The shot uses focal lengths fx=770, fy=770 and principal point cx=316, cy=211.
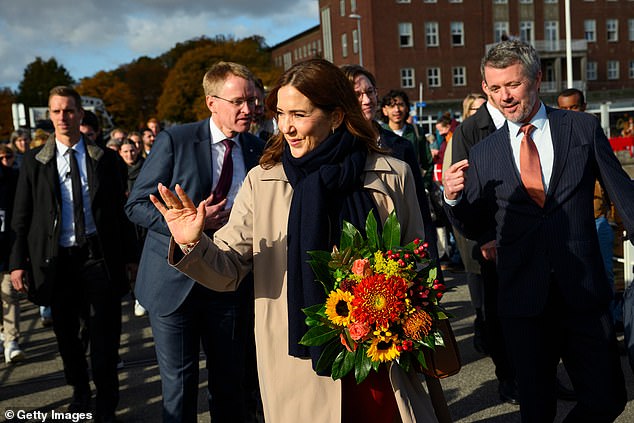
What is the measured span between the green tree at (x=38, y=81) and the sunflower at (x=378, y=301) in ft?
356

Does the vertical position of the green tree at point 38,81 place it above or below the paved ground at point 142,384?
above

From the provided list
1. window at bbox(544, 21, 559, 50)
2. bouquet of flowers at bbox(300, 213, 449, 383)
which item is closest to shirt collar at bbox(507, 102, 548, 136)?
bouquet of flowers at bbox(300, 213, 449, 383)

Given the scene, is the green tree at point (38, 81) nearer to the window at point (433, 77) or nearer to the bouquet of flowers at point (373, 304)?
the window at point (433, 77)

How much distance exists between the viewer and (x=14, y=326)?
7.76 m

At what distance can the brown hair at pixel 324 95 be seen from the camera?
10.4 ft

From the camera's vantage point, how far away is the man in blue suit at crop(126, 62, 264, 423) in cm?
430

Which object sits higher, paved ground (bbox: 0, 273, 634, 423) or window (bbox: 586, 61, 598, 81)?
window (bbox: 586, 61, 598, 81)

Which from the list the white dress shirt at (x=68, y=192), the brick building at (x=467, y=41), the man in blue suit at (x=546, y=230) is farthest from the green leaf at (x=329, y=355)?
the brick building at (x=467, y=41)

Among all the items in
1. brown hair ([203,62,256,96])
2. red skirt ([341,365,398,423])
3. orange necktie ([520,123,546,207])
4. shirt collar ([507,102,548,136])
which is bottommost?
red skirt ([341,365,398,423])

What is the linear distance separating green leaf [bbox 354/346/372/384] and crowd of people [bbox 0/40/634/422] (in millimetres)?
191

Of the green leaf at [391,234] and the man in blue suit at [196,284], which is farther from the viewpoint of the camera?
the man in blue suit at [196,284]

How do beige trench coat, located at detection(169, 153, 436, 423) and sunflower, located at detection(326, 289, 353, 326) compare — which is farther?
beige trench coat, located at detection(169, 153, 436, 423)

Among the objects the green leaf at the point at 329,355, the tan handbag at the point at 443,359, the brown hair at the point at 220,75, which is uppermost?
the brown hair at the point at 220,75

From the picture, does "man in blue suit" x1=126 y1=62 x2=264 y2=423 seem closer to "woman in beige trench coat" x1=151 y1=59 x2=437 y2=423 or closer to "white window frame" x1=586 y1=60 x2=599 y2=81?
"woman in beige trench coat" x1=151 y1=59 x2=437 y2=423
